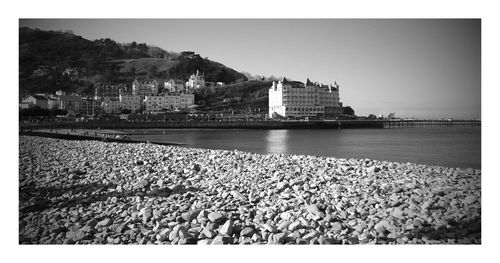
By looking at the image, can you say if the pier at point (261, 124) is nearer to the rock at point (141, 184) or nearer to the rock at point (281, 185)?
the rock at point (141, 184)

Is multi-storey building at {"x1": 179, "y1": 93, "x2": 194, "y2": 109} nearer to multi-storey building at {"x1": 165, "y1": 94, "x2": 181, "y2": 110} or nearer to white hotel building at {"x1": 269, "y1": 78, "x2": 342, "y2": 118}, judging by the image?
multi-storey building at {"x1": 165, "y1": 94, "x2": 181, "y2": 110}

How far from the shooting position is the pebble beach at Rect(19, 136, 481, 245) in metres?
3.47

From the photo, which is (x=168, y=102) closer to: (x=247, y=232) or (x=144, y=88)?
(x=144, y=88)

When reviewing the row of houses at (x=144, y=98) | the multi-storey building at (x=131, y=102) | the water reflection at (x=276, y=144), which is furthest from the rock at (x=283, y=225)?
the multi-storey building at (x=131, y=102)

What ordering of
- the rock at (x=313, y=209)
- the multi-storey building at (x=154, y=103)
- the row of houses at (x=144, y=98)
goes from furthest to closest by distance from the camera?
the multi-storey building at (x=154, y=103)
the row of houses at (x=144, y=98)
the rock at (x=313, y=209)

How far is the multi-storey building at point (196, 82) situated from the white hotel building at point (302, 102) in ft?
90.2

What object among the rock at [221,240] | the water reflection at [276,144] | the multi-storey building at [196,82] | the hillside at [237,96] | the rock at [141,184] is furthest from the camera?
the multi-storey building at [196,82]

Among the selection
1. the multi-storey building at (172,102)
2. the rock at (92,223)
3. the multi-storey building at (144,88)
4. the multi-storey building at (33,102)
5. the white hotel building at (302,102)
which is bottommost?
the rock at (92,223)

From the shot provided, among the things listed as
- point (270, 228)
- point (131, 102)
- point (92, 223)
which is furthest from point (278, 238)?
point (131, 102)

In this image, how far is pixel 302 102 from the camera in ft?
131

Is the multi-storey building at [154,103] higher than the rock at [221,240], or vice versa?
the multi-storey building at [154,103]

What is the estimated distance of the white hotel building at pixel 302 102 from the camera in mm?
35737

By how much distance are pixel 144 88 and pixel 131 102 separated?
528 cm
